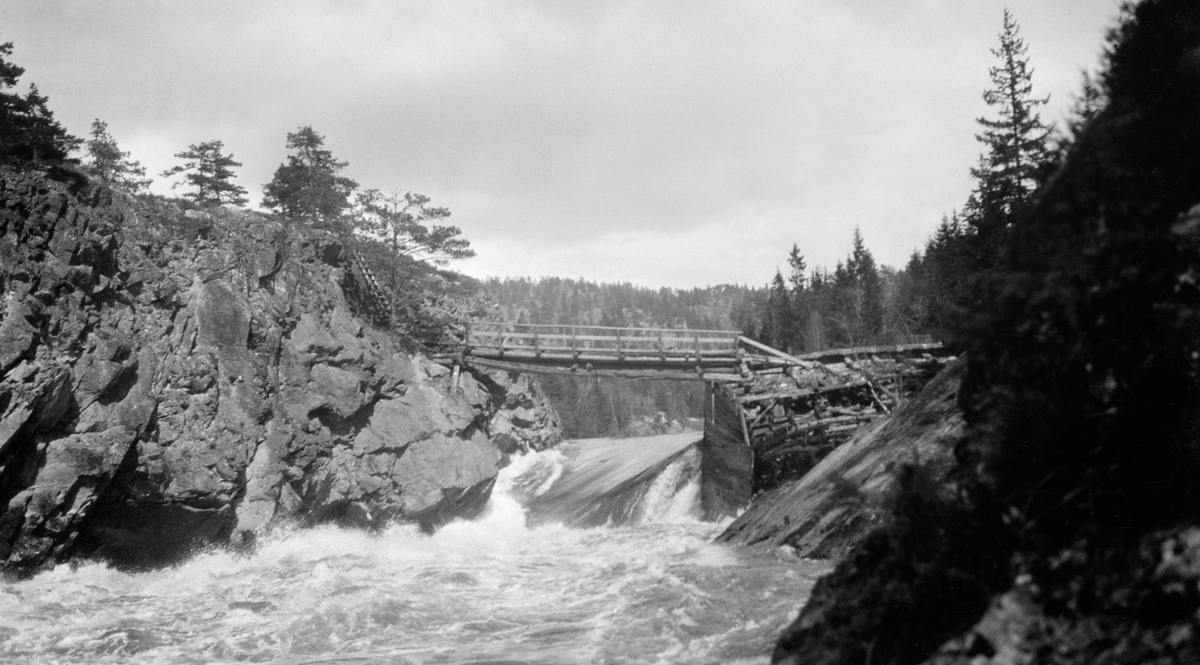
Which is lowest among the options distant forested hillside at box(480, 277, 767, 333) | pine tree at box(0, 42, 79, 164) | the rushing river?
the rushing river

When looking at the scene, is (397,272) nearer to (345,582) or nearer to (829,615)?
(345,582)

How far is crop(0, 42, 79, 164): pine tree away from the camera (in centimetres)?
1873

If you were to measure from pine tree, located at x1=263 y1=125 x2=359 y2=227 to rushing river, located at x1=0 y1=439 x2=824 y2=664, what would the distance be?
697 inches

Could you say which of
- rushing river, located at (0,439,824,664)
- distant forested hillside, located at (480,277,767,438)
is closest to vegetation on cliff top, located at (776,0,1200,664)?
rushing river, located at (0,439,824,664)

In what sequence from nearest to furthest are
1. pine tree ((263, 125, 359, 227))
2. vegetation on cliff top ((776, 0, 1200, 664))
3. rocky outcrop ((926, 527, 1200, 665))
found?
rocky outcrop ((926, 527, 1200, 665)), vegetation on cliff top ((776, 0, 1200, 664)), pine tree ((263, 125, 359, 227))

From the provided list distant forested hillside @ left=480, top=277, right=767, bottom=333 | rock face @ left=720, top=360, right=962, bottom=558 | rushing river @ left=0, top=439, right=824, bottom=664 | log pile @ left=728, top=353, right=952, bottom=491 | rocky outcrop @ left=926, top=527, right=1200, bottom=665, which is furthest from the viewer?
distant forested hillside @ left=480, top=277, right=767, bottom=333

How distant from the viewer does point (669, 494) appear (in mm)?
24688

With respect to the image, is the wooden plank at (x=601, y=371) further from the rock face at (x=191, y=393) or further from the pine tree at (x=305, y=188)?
the pine tree at (x=305, y=188)

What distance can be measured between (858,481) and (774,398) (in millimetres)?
9830

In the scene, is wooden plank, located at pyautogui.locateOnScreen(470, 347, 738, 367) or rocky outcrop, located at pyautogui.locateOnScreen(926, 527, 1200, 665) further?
wooden plank, located at pyautogui.locateOnScreen(470, 347, 738, 367)

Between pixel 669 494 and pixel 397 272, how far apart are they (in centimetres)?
1699

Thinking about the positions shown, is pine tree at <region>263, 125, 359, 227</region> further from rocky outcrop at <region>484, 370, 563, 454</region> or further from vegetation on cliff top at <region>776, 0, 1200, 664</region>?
vegetation on cliff top at <region>776, 0, 1200, 664</region>

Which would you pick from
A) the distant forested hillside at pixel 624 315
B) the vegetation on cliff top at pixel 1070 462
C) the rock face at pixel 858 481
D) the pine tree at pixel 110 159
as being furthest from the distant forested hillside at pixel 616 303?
the vegetation on cliff top at pixel 1070 462

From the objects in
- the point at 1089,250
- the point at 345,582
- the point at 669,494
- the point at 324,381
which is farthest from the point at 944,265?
the point at 1089,250
